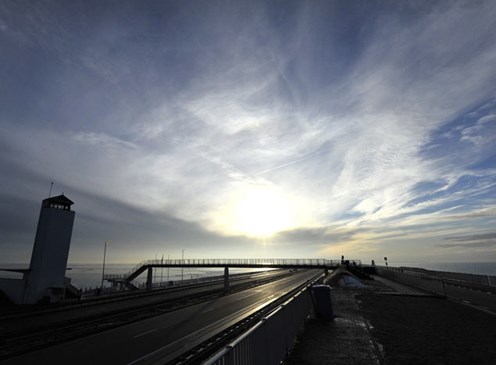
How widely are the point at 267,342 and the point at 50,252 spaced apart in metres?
35.4

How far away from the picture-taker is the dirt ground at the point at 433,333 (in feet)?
27.9

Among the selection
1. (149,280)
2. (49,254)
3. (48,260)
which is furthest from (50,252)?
(149,280)

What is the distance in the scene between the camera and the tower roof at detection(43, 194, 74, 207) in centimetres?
3604

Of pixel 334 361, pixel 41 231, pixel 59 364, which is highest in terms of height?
pixel 41 231

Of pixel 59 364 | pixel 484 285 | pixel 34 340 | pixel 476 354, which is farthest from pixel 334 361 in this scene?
pixel 484 285

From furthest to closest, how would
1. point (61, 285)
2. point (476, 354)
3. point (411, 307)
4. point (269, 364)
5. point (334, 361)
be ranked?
point (61, 285), point (411, 307), point (476, 354), point (334, 361), point (269, 364)

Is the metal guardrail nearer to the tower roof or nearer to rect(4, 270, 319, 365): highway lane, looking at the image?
rect(4, 270, 319, 365): highway lane

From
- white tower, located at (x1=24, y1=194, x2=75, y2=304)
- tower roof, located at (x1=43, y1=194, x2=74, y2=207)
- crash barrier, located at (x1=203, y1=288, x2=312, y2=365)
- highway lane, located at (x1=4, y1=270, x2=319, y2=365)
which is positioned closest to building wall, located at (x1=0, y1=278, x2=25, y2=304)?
white tower, located at (x1=24, y1=194, x2=75, y2=304)

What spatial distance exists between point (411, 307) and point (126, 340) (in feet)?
54.4

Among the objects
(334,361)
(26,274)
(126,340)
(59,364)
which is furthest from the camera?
(26,274)

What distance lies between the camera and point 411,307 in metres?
17.5

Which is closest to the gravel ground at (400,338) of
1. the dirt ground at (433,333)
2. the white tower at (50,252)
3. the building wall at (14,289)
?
the dirt ground at (433,333)

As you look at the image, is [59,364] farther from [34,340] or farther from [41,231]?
[41,231]

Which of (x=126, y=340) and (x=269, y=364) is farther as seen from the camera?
(x=126, y=340)
